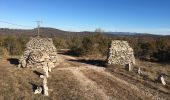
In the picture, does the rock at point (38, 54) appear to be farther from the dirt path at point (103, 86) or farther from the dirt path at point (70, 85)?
the dirt path at point (103, 86)

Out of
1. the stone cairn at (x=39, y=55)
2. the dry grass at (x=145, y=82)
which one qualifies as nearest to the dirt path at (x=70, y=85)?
the dry grass at (x=145, y=82)

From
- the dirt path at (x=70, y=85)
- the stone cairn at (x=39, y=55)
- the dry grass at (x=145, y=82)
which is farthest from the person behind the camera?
the stone cairn at (x=39, y=55)

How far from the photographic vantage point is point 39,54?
3141 centimetres

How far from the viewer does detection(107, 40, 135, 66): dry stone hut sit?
116 feet

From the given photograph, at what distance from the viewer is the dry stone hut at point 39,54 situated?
31.0 meters

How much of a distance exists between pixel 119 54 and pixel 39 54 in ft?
35.5

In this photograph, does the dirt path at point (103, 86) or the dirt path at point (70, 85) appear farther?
the dirt path at point (103, 86)

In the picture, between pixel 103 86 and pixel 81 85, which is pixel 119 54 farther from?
pixel 81 85

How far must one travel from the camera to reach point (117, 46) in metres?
35.9

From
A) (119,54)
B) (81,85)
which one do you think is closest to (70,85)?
(81,85)

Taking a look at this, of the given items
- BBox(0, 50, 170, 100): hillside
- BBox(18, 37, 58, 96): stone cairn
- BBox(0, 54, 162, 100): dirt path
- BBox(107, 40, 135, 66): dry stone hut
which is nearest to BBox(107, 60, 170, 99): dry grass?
BBox(0, 50, 170, 100): hillside

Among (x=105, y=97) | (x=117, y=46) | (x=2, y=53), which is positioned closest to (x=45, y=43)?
(x=117, y=46)

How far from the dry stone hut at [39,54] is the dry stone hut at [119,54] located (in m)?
7.46

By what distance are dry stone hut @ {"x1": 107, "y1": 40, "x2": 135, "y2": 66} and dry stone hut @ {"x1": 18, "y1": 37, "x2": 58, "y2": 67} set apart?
294 inches
